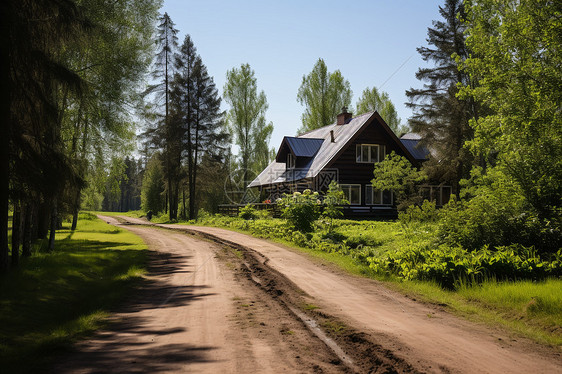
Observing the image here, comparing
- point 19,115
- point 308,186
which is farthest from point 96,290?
point 308,186

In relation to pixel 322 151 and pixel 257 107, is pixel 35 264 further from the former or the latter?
pixel 257 107

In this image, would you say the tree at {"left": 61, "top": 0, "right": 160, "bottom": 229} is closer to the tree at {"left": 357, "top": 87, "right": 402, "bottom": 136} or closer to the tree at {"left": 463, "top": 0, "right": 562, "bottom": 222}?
the tree at {"left": 463, "top": 0, "right": 562, "bottom": 222}

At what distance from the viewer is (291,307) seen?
7.07 metres

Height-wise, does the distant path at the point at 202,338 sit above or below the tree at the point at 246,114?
below

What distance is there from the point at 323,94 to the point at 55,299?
146ft

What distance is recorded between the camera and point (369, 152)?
3250 cm

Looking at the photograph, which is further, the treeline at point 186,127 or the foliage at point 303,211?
the treeline at point 186,127

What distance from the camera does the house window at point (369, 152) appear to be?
32250mm

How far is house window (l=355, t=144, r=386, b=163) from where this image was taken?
32.2 meters

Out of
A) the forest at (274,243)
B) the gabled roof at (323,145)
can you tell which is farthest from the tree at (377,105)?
the forest at (274,243)

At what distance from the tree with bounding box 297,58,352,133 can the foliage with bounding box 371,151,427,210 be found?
69.2 feet

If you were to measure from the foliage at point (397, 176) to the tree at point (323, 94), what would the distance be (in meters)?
21.1

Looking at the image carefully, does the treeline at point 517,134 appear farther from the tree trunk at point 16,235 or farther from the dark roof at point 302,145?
the dark roof at point 302,145

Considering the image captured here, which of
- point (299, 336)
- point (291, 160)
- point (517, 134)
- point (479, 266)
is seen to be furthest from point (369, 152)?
point (299, 336)
